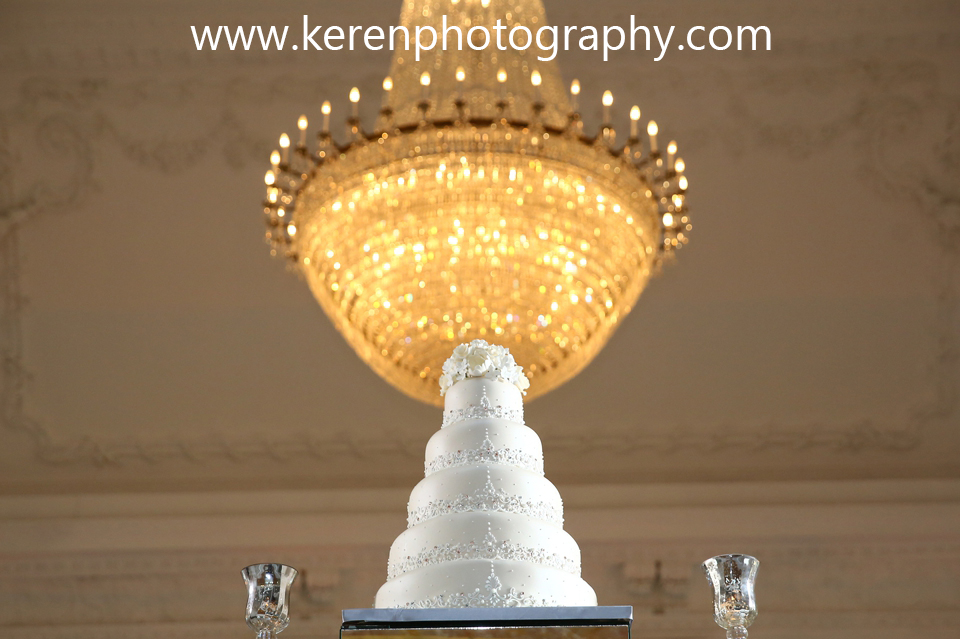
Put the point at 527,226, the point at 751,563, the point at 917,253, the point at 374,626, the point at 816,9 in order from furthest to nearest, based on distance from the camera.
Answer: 1. the point at 917,253
2. the point at 816,9
3. the point at 527,226
4. the point at 751,563
5. the point at 374,626

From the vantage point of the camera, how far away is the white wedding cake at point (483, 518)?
3141 mm

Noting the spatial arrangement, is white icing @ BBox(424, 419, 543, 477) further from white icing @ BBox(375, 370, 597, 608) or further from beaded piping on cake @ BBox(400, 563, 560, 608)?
beaded piping on cake @ BBox(400, 563, 560, 608)

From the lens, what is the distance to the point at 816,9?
6527mm

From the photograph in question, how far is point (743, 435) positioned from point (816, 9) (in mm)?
2713

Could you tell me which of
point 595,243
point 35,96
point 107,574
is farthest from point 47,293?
point 595,243

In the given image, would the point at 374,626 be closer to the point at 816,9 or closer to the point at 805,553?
the point at 816,9

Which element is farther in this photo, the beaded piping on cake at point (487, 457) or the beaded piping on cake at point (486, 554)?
the beaded piping on cake at point (487, 457)

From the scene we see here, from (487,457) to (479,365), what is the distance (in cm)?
37

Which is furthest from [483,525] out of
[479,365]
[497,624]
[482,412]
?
[497,624]

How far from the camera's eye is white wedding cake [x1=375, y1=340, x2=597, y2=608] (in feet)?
10.3

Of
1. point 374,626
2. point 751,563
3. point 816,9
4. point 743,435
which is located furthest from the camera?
point 743,435

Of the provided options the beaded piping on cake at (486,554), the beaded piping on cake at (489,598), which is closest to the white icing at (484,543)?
the beaded piping on cake at (486,554)

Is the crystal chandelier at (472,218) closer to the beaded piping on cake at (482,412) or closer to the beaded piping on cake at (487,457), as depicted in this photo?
the beaded piping on cake at (482,412)

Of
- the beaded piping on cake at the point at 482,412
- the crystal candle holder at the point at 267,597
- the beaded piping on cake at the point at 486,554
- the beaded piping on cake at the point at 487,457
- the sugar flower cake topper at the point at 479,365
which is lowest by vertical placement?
the crystal candle holder at the point at 267,597
